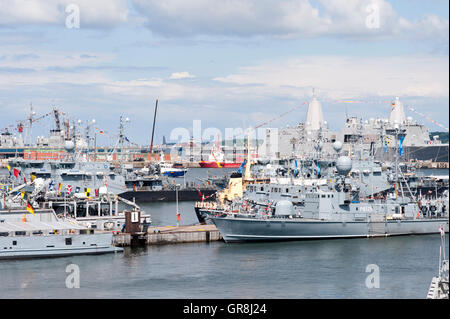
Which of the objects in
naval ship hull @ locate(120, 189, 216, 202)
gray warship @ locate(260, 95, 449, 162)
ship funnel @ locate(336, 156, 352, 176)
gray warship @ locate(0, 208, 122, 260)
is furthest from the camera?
gray warship @ locate(260, 95, 449, 162)

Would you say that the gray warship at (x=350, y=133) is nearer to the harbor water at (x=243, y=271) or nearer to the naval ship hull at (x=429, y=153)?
the naval ship hull at (x=429, y=153)

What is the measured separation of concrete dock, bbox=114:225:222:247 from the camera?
150 ft

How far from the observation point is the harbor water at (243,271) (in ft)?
109

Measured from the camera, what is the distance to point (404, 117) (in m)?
174

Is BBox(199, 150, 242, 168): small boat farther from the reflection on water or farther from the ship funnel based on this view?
the reflection on water

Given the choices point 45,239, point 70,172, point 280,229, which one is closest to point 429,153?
point 70,172

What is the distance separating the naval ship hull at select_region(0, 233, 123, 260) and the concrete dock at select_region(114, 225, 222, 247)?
7.91ft

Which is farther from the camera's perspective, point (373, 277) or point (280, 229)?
point (280, 229)

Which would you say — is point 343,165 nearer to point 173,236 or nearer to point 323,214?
point 323,214

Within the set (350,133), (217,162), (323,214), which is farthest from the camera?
(217,162)

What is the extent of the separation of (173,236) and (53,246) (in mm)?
8545

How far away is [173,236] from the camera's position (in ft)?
154

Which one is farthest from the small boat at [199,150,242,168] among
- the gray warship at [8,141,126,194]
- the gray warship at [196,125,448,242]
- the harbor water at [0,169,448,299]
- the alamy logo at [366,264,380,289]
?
the alamy logo at [366,264,380,289]
